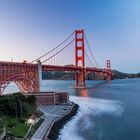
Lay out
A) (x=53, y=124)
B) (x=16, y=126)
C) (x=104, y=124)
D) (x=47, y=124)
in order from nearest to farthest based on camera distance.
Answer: (x=16, y=126), (x=53, y=124), (x=47, y=124), (x=104, y=124)

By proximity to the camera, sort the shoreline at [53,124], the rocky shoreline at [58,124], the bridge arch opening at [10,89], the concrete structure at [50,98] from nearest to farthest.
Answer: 1. the shoreline at [53,124]
2. the rocky shoreline at [58,124]
3. the concrete structure at [50,98]
4. the bridge arch opening at [10,89]

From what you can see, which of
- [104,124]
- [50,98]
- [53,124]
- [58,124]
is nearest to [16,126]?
[53,124]

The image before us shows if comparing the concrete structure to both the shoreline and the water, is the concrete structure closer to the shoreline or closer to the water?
the water

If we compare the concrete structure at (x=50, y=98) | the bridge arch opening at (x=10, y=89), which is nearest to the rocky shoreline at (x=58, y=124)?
the concrete structure at (x=50, y=98)

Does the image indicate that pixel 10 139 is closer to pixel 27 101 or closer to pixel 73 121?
pixel 73 121

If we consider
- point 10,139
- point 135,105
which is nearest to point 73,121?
point 10,139

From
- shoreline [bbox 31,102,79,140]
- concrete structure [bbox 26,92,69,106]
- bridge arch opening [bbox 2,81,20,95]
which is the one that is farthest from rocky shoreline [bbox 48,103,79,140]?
bridge arch opening [bbox 2,81,20,95]

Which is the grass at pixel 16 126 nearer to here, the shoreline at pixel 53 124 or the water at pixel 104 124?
the shoreline at pixel 53 124

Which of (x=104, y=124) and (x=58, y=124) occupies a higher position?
(x=58, y=124)

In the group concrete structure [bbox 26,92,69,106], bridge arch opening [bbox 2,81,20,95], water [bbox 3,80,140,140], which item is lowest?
water [bbox 3,80,140,140]

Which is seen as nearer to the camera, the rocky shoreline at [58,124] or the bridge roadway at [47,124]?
the bridge roadway at [47,124]

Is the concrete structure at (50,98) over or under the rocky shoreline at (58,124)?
over

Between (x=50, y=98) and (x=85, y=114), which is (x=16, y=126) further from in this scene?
(x=50, y=98)
